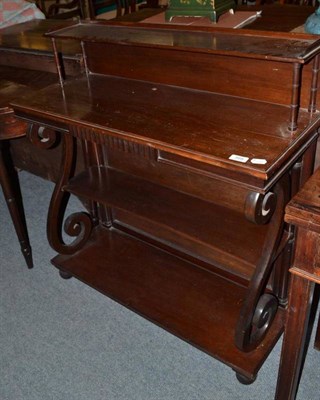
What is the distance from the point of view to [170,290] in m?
1.79

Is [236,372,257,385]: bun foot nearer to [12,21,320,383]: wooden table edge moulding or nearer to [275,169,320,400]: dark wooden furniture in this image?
[12,21,320,383]: wooden table edge moulding

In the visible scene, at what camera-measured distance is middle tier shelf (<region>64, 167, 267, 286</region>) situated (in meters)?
1.45

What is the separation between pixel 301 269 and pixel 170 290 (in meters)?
0.84

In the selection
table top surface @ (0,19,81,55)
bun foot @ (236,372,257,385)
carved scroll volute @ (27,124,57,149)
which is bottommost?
bun foot @ (236,372,257,385)

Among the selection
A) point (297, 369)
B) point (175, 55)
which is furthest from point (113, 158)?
point (297, 369)

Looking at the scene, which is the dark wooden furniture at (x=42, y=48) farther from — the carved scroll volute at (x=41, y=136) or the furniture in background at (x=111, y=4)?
the furniture in background at (x=111, y=4)

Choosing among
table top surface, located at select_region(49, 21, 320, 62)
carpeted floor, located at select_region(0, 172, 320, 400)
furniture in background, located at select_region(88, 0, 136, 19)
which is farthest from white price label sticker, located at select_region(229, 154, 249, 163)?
furniture in background, located at select_region(88, 0, 136, 19)

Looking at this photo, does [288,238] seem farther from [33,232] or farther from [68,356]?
[33,232]

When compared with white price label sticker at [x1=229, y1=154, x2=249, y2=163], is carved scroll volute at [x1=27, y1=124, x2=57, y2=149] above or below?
below

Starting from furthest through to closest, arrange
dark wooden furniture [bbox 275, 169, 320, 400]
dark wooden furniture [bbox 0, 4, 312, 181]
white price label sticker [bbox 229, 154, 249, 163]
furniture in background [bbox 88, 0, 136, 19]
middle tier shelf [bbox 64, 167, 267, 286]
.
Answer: furniture in background [bbox 88, 0, 136, 19], dark wooden furniture [bbox 0, 4, 312, 181], middle tier shelf [bbox 64, 167, 267, 286], white price label sticker [bbox 229, 154, 249, 163], dark wooden furniture [bbox 275, 169, 320, 400]

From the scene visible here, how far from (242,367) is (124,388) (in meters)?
0.41

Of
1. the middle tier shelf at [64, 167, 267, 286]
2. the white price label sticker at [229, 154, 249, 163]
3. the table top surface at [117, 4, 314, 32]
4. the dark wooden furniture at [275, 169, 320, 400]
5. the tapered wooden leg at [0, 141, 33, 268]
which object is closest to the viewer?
the dark wooden furniture at [275, 169, 320, 400]

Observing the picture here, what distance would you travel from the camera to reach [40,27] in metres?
2.45

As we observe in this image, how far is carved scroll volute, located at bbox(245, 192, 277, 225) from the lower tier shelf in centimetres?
57
